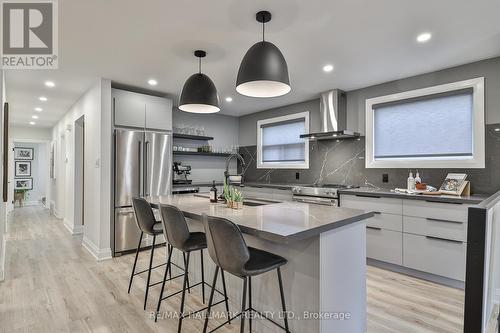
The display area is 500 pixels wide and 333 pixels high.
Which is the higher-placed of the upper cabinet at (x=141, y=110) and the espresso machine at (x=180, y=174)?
the upper cabinet at (x=141, y=110)

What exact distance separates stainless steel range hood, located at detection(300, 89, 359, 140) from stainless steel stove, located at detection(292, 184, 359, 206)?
2.77 ft

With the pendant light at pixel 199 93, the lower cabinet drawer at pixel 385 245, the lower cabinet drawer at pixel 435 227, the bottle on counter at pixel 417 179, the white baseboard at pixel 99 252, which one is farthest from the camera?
the white baseboard at pixel 99 252

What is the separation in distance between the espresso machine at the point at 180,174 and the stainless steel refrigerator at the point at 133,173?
53cm

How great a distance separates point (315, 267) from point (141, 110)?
3.62m

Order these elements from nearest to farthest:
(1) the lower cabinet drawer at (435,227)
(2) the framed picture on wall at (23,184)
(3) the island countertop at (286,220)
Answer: (3) the island countertop at (286,220)
(1) the lower cabinet drawer at (435,227)
(2) the framed picture on wall at (23,184)

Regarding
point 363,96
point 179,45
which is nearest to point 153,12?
point 179,45

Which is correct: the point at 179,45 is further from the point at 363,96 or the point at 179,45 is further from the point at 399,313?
the point at 399,313

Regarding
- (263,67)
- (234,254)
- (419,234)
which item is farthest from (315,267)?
(419,234)

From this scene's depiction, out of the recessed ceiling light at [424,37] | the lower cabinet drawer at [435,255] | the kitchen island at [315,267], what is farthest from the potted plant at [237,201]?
the recessed ceiling light at [424,37]

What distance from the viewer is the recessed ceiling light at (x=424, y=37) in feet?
8.14

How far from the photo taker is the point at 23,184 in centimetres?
945

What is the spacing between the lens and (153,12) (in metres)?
2.16

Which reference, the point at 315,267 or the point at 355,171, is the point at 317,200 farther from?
the point at 315,267

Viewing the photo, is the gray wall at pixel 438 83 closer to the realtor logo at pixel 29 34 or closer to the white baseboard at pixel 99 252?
the realtor logo at pixel 29 34
